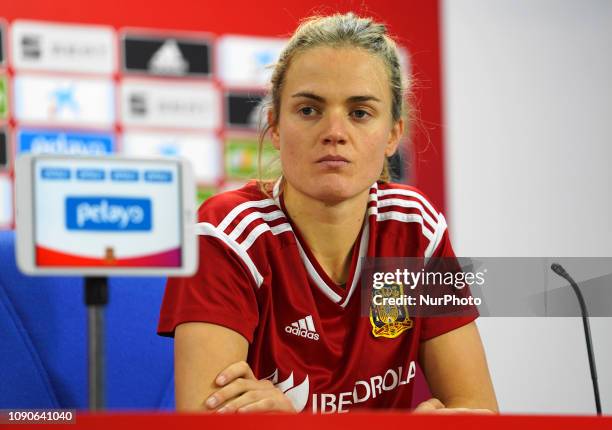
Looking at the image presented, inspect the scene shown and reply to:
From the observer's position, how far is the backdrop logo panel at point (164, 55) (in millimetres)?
2707

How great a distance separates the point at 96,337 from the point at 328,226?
78 centimetres

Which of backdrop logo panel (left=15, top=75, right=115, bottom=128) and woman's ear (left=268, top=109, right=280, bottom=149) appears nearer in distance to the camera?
woman's ear (left=268, top=109, right=280, bottom=149)

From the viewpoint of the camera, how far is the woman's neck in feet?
4.06

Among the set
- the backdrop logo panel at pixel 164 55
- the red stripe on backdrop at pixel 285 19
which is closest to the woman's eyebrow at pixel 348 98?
the red stripe on backdrop at pixel 285 19

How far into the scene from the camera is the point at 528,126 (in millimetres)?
3066

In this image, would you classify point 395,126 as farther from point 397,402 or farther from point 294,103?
point 397,402

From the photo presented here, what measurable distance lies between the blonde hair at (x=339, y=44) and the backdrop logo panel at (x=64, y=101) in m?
1.46

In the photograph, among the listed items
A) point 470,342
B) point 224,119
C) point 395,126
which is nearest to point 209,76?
point 224,119

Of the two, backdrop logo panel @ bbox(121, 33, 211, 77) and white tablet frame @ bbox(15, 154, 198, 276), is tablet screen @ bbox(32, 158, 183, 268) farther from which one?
backdrop logo panel @ bbox(121, 33, 211, 77)

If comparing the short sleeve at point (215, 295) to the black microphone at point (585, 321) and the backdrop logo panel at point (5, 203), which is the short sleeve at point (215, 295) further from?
the backdrop logo panel at point (5, 203)

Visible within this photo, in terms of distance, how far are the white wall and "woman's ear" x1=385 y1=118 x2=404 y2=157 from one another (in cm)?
164

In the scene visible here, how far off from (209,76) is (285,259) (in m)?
1.70

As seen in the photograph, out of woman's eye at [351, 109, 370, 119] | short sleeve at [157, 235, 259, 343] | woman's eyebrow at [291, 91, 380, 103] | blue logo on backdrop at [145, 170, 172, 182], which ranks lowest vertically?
short sleeve at [157, 235, 259, 343]

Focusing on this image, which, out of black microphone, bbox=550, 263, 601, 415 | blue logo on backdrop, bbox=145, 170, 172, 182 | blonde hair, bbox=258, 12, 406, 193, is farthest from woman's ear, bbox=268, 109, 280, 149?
blue logo on backdrop, bbox=145, 170, 172, 182
